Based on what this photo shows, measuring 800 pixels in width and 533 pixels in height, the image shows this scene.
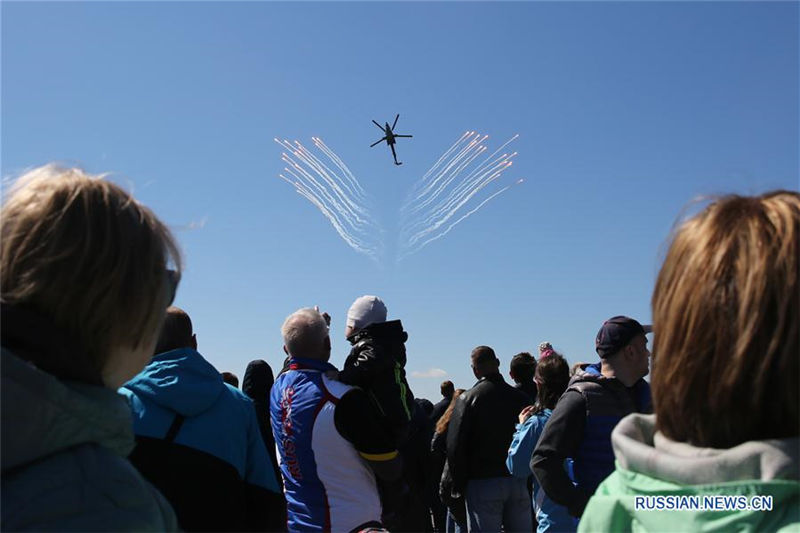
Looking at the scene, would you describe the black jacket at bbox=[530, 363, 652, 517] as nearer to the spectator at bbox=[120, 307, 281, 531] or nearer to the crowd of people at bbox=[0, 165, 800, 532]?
the spectator at bbox=[120, 307, 281, 531]

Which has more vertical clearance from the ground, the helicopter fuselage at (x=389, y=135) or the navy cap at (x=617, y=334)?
the helicopter fuselage at (x=389, y=135)

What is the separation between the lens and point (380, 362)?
493 cm

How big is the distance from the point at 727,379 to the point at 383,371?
3.62 metres

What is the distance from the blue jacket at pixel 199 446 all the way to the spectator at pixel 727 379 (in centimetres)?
232

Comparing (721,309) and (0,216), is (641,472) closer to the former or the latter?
(721,309)

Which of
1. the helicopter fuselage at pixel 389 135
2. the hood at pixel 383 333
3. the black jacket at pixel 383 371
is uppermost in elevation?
the helicopter fuselage at pixel 389 135

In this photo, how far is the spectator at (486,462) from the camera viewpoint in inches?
285

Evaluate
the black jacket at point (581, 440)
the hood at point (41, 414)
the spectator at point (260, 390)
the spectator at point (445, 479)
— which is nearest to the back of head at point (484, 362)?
the spectator at point (445, 479)

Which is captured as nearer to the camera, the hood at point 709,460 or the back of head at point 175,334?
the hood at point 709,460

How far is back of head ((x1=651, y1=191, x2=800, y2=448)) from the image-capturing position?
4.77ft

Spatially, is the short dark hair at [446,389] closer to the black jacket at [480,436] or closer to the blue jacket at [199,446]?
the black jacket at [480,436]

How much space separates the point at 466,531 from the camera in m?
7.91

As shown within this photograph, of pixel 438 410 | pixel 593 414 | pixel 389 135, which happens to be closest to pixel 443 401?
pixel 438 410

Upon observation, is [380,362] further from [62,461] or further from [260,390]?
[62,461]
